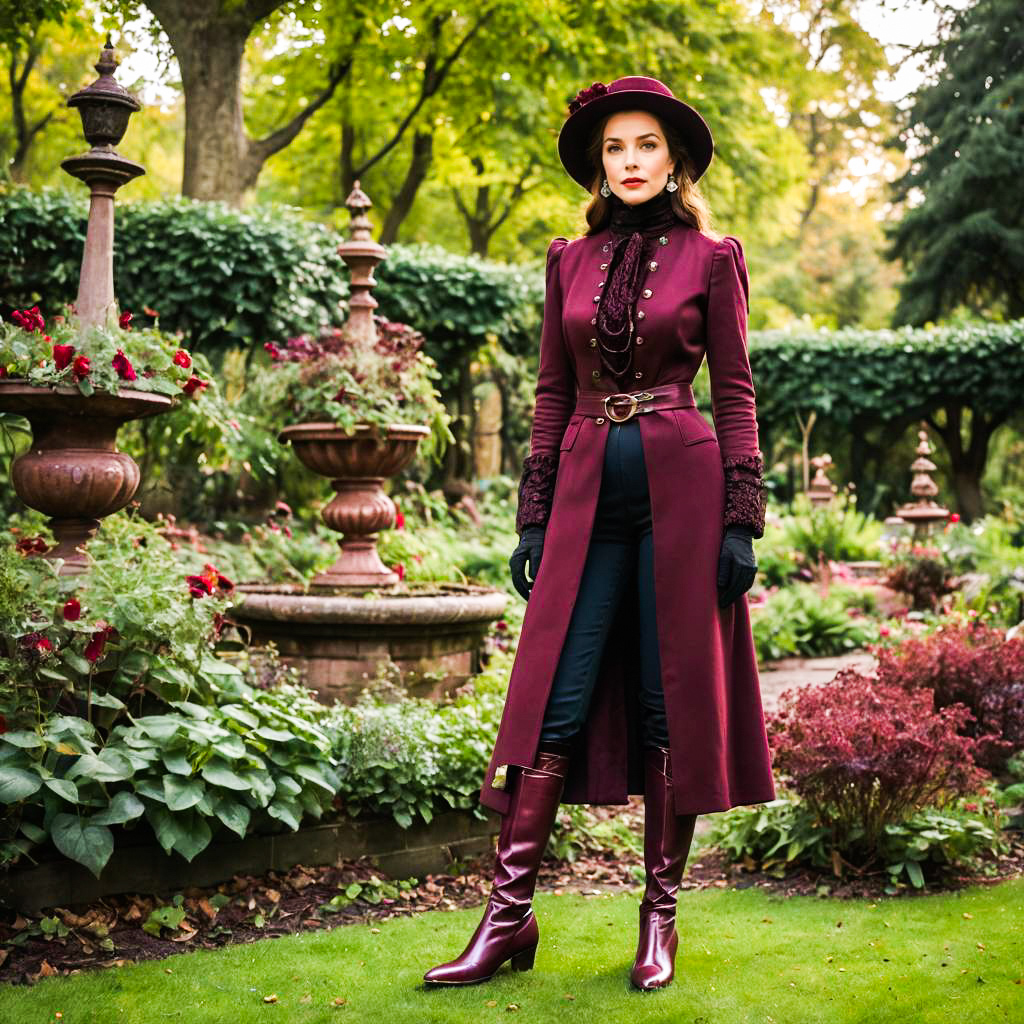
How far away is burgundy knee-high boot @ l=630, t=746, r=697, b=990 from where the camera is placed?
257 cm

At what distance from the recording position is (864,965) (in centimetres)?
272

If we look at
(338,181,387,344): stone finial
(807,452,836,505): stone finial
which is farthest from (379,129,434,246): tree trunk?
(338,181,387,344): stone finial

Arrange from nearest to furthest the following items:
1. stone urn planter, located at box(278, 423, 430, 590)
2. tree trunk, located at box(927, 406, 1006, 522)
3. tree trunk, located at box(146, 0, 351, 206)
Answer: stone urn planter, located at box(278, 423, 430, 590) → tree trunk, located at box(146, 0, 351, 206) → tree trunk, located at box(927, 406, 1006, 522)

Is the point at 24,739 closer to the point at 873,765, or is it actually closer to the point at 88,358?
the point at 88,358

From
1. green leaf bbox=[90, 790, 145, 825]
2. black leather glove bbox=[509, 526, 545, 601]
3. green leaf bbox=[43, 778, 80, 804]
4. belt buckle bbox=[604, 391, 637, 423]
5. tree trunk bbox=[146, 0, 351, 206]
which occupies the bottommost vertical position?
green leaf bbox=[90, 790, 145, 825]

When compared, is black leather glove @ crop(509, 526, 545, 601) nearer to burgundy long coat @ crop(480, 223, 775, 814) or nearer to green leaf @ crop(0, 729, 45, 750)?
burgundy long coat @ crop(480, 223, 775, 814)

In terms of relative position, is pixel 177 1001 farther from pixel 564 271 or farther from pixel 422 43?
pixel 422 43

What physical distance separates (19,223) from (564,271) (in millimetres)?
5714

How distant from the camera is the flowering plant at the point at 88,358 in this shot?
12.1ft

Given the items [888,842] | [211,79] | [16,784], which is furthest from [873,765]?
[211,79]

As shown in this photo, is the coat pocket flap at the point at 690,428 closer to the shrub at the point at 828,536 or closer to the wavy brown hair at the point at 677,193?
the wavy brown hair at the point at 677,193

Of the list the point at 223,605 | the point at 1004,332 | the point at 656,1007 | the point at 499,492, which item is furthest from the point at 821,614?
the point at 1004,332

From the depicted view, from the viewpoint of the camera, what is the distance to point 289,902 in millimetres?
3301

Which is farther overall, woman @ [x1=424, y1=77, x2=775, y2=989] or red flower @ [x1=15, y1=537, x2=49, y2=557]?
red flower @ [x1=15, y1=537, x2=49, y2=557]
